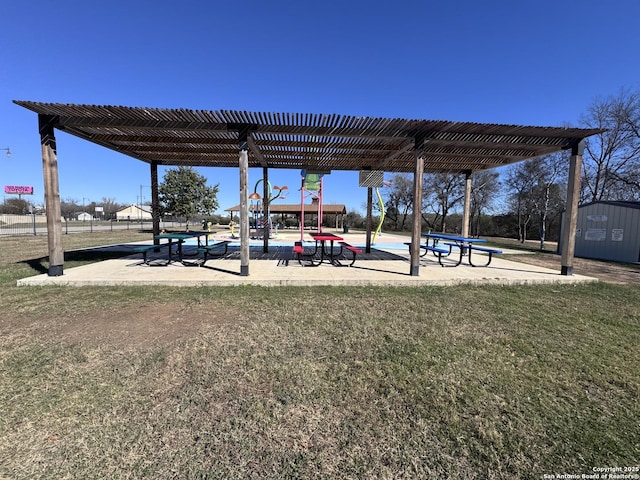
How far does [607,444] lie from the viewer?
186 cm

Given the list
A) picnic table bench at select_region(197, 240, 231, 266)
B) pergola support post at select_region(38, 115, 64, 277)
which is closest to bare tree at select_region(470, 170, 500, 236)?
picnic table bench at select_region(197, 240, 231, 266)

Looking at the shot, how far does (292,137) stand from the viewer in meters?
7.18

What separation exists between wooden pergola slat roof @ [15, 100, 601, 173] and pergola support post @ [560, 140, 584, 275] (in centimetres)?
30

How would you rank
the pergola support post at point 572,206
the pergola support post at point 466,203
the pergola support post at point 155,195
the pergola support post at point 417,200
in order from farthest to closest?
the pergola support post at point 466,203, the pergola support post at point 155,195, the pergola support post at point 572,206, the pergola support post at point 417,200

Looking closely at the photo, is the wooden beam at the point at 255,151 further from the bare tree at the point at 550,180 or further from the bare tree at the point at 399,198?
the bare tree at the point at 399,198

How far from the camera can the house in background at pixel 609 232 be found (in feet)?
37.5

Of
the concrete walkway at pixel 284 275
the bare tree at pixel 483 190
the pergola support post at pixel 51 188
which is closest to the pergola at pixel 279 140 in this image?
the pergola support post at pixel 51 188

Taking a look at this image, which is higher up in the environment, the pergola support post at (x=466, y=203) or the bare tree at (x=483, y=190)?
the bare tree at (x=483, y=190)

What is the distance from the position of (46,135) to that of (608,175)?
98.4 ft

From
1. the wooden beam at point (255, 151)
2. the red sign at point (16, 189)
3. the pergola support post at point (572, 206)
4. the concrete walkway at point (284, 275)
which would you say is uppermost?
the red sign at point (16, 189)

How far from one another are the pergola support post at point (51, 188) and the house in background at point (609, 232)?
18397 millimetres

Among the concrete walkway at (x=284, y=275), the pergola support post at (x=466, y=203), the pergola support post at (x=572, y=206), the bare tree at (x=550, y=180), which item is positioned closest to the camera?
the concrete walkway at (x=284, y=275)

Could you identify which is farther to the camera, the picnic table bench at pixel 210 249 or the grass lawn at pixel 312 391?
the picnic table bench at pixel 210 249

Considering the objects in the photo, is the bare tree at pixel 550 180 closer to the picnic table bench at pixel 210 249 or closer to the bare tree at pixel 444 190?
the bare tree at pixel 444 190
